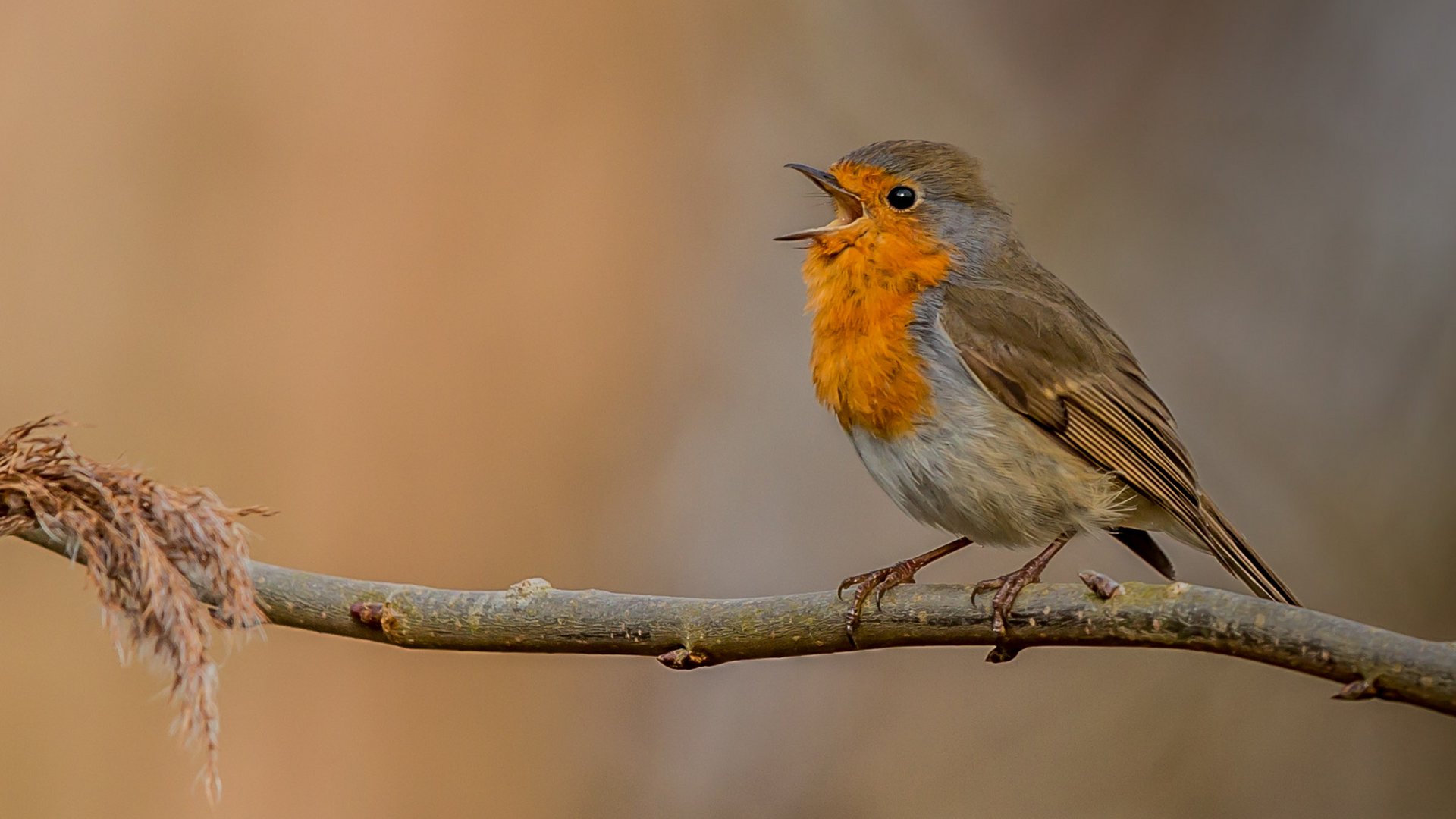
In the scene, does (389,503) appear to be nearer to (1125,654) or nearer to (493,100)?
(493,100)

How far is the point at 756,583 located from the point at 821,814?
0.81m

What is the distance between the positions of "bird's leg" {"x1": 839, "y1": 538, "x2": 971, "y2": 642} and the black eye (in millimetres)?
729

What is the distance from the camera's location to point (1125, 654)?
14.1 ft

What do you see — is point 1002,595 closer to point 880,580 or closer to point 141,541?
point 880,580

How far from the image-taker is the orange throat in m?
2.57

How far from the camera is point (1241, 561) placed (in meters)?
2.56

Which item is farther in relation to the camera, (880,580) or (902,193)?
(902,193)

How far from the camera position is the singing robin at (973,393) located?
257 centimetres

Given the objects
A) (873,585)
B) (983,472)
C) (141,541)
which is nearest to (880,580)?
(873,585)

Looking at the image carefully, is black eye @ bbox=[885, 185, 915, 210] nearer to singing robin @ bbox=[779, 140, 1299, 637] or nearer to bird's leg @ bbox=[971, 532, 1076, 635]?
singing robin @ bbox=[779, 140, 1299, 637]

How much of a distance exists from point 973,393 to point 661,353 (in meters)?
2.16

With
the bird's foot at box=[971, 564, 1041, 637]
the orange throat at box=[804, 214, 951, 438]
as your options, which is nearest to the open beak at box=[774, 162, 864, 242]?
the orange throat at box=[804, 214, 951, 438]

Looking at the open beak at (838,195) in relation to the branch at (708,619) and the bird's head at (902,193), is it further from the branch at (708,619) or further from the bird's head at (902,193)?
the branch at (708,619)

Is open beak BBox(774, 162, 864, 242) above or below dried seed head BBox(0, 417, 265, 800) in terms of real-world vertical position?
above
